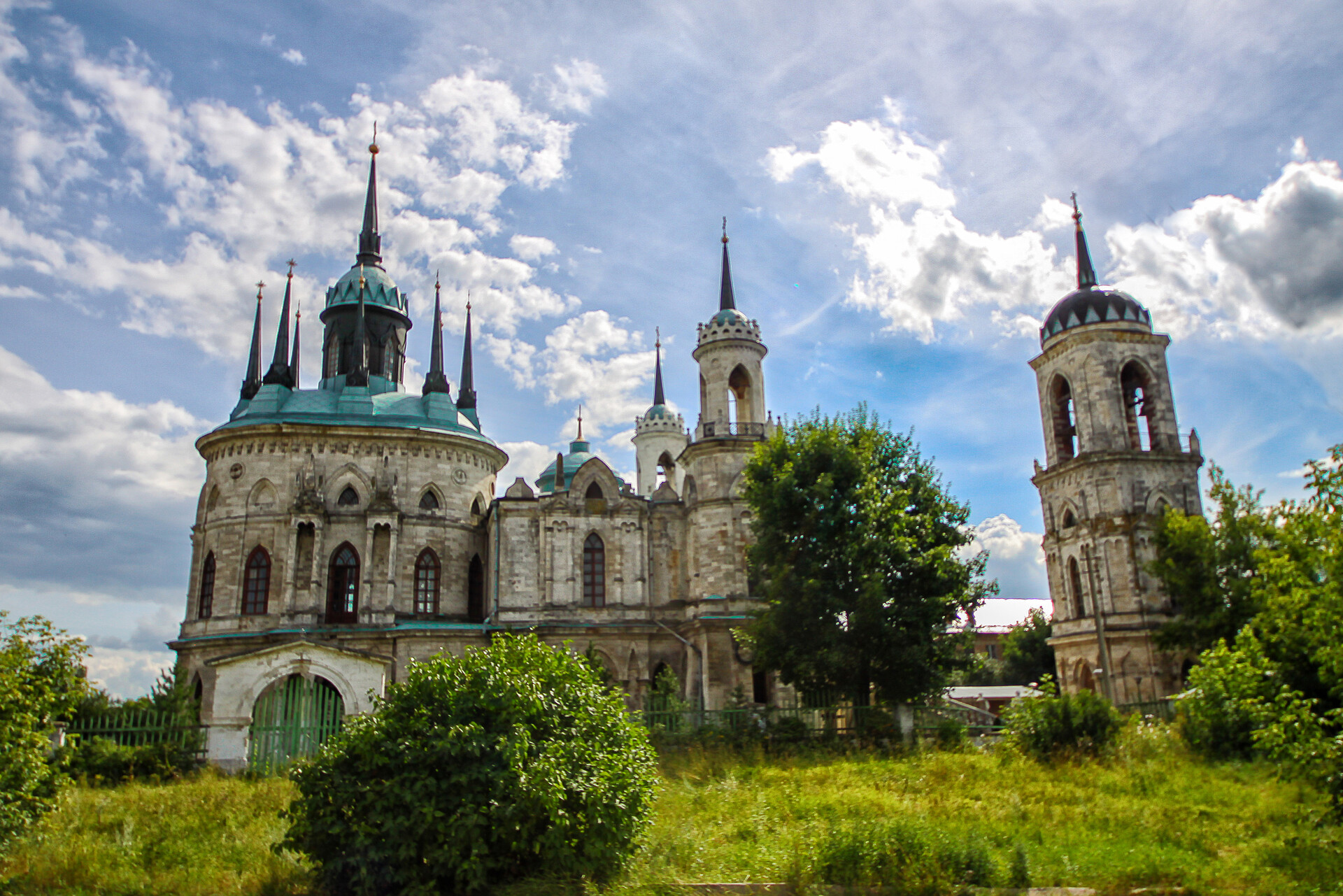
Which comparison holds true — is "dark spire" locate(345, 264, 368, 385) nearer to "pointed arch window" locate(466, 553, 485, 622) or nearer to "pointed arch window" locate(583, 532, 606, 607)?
"pointed arch window" locate(466, 553, 485, 622)

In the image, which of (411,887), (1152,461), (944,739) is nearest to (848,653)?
(944,739)

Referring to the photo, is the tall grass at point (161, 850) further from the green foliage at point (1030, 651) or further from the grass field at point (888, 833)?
the green foliage at point (1030, 651)

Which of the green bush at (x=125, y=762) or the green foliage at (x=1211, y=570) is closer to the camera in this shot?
the green bush at (x=125, y=762)

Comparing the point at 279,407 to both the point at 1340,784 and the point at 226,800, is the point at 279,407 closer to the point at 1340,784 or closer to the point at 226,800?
the point at 226,800

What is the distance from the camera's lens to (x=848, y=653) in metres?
21.2

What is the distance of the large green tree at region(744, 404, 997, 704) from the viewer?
2114cm

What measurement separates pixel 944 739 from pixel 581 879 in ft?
40.3

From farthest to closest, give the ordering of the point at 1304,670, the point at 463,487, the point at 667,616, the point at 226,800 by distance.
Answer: the point at 463,487 → the point at 667,616 → the point at 1304,670 → the point at 226,800

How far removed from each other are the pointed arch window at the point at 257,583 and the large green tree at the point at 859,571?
56.4 feet

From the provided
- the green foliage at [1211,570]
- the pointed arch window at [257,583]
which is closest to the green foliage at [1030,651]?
the green foliage at [1211,570]

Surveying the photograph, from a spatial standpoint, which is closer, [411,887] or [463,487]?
[411,887]

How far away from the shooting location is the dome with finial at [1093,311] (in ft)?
113

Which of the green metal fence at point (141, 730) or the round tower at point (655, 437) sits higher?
the round tower at point (655, 437)

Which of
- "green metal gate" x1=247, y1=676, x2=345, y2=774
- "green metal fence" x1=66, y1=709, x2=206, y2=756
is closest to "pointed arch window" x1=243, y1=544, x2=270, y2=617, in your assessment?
"green metal gate" x1=247, y1=676, x2=345, y2=774
